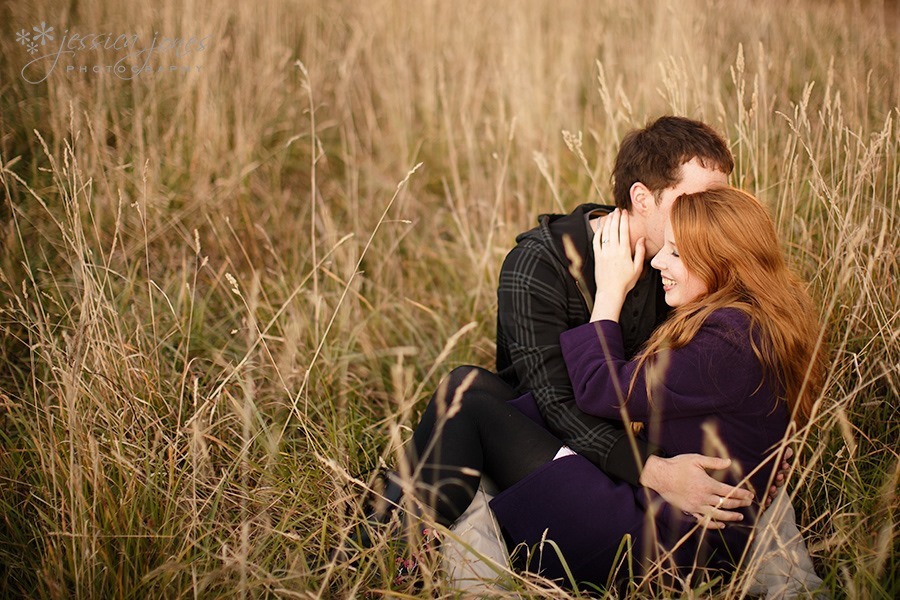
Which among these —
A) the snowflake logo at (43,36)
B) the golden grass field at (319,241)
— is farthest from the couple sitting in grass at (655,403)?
the snowflake logo at (43,36)

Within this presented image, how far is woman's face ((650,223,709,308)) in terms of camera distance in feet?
6.31

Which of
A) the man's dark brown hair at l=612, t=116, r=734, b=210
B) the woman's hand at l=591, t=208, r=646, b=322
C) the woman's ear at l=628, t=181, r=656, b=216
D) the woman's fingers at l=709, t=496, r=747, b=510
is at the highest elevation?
the man's dark brown hair at l=612, t=116, r=734, b=210

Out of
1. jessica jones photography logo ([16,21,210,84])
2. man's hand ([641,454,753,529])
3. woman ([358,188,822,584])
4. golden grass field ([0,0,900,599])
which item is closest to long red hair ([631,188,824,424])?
woman ([358,188,822,584])

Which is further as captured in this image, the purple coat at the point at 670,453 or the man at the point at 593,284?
the man at the point at 593,284

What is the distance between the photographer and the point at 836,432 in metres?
2.13

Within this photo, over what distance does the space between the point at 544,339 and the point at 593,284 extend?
0.85 ft

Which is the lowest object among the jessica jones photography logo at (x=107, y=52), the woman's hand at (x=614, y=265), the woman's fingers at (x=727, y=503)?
the woman's fingers at (x=727, y=503)

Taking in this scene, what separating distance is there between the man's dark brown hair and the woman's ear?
1 centimetres

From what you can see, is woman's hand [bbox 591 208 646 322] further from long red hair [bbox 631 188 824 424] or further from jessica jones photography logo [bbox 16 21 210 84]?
jessica jones photography logo [bbox 16 21 210 84]

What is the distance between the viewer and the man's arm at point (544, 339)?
201 centimetres

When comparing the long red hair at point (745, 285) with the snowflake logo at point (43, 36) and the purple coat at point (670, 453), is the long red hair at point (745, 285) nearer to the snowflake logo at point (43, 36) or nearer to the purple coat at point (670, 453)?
the purple coat at point (670, 453)

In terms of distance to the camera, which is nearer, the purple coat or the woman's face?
the purple coat

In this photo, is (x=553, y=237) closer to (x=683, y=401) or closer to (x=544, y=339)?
(x=544, y=339)

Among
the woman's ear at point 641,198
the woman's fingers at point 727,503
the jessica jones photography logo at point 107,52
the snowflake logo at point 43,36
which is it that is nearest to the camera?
the woman's fingers at point 727,503
